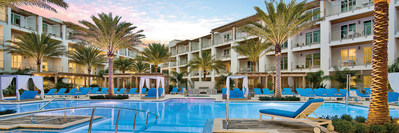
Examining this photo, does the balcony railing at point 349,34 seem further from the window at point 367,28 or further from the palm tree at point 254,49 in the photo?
the palm tree at point 254,49

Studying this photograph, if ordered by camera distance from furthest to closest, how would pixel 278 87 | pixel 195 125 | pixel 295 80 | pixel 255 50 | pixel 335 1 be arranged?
pixel 295 80 → pixel 255 50 → pixel 335 1 → pixel 278 87 → pixel 195 125

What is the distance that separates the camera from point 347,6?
22.0m

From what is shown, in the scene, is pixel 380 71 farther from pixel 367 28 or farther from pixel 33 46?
pixel 33 46

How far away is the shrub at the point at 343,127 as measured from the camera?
546cm

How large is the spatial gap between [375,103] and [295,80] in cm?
2276

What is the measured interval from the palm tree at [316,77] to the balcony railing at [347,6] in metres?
5.94

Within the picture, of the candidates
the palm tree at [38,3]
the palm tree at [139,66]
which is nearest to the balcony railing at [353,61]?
the palm tree at [38,3]

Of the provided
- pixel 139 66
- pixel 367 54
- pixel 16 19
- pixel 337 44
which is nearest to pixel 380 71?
pixel 337 44

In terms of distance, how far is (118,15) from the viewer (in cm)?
1842

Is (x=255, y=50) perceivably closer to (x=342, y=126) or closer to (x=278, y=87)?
(x=278, y=87)

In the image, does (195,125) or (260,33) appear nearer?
(195,125)

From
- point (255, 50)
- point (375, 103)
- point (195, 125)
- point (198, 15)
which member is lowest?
point (195, 125)

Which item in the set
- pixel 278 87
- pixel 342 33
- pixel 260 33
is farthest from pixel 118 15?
pixel 342 33

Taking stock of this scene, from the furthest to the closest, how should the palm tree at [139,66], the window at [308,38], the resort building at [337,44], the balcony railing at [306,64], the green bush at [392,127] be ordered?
the palm tree at [139,66] → the window at [308,38] → the balcony railing at [306,64] → the resort building at [337,44] → the green bush at [392,127]
